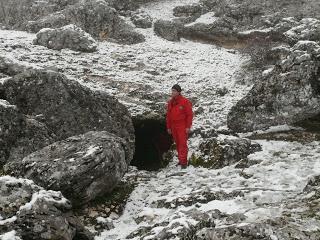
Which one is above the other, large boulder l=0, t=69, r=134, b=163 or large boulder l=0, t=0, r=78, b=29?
large boulder l=0, t=0, r=78, b=29

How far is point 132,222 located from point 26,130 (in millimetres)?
3915

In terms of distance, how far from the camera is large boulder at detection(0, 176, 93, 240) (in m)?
Result: 5.88

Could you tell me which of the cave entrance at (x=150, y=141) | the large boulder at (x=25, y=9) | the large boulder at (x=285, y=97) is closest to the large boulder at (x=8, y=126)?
the cave entrance at (x=150, y=141)

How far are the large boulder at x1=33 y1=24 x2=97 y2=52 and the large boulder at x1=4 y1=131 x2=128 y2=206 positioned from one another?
11.1m

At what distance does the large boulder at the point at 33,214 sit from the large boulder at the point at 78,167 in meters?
0.93

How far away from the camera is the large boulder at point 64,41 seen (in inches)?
743

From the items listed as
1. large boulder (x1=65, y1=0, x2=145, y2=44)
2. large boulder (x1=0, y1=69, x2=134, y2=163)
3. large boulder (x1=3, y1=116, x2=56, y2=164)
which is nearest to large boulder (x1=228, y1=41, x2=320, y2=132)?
large boulder (x1=0, y1=69, x2=134, y2=163)

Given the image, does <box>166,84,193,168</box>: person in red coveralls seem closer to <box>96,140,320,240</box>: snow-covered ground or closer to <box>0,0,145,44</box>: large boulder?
<box>96,140,320,240</box>: snow-covered ground

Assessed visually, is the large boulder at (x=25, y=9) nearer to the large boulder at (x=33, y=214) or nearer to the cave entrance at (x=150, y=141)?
the cave entrance at (x=150, y=141)

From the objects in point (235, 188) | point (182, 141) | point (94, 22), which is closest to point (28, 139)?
point (182, 141)

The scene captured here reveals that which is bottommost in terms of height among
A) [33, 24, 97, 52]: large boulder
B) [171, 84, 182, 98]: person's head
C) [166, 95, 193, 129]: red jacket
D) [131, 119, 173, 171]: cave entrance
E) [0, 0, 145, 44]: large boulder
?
[131, 119, 173, 171]: cave entrance

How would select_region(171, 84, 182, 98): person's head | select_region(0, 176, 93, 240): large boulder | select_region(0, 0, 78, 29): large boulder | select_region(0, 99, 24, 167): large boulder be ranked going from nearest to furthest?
select_region(0, 176, 93, 240): large boulder
select_region(0, 99, 24, 167): large boulder
select_region(171, 84, 182, 98): person's head
select_region(0, 0, 78, 29): large boulder

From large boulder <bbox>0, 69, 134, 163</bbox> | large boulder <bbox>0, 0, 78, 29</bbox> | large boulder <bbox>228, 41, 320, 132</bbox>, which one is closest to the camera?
large boulder <bbox>0, 69, 134, 163</bbox>

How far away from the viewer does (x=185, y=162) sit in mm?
10734
